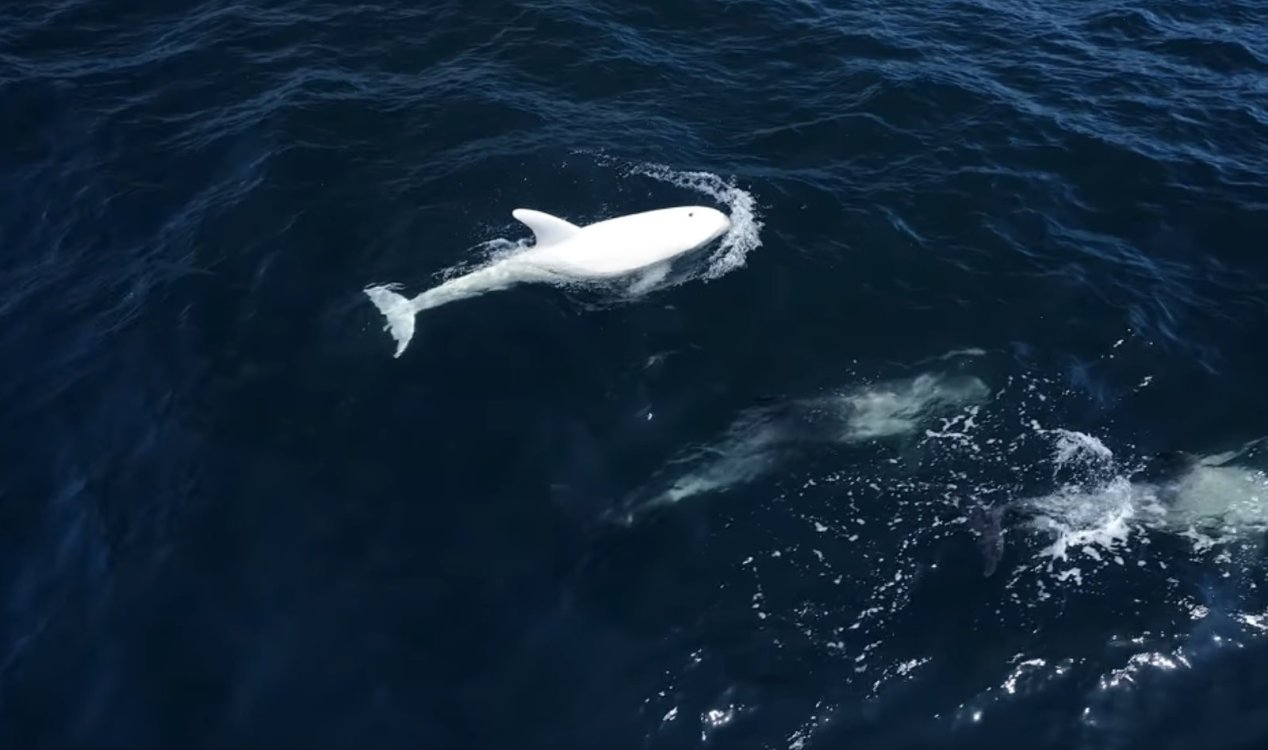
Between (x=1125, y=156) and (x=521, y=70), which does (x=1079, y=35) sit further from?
(x=521, y=70)

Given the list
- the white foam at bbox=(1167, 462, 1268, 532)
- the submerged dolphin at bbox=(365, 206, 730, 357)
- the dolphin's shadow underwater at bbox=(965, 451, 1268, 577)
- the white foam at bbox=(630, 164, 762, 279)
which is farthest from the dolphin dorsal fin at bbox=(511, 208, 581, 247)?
the white foam at bbox=(1167, 462, 1268, 532)

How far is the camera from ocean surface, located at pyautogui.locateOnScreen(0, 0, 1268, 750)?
87.7ft

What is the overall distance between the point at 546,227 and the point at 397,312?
6.28m

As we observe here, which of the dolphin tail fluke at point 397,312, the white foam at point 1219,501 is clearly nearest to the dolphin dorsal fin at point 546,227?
the dolphin tail fluke at point 397,312

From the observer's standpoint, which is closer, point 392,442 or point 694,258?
point 392,442

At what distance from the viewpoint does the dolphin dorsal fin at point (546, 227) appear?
122 ft

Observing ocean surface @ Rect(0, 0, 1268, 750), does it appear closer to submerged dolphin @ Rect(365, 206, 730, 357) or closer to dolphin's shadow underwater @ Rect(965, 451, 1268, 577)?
dolphin's shadow underwater @ Rect(965, 451, 1268, 577)

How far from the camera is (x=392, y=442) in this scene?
3244 cm

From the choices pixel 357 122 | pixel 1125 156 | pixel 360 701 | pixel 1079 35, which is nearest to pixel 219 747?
pixel 360 701

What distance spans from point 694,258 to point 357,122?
17501 mm

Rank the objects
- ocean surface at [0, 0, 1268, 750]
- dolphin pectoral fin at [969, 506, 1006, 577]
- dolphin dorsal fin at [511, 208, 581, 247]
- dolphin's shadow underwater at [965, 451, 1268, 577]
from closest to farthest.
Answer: ocean surface at [0, 0, 1268, 750]
dolphin pectoral fin at [969, 506, 1006, 577]
dolphin's shadow underwater at [965, 451, 1268, 577]
dolphin dorsal fin at [511, 208, 581, 247]

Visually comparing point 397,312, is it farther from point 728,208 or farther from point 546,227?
point 728,208

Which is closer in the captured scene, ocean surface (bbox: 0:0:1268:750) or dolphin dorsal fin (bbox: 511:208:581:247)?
ocean surface (bbox: 0:0:1268:750)

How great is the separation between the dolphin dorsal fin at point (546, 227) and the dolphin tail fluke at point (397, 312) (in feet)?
17.1
